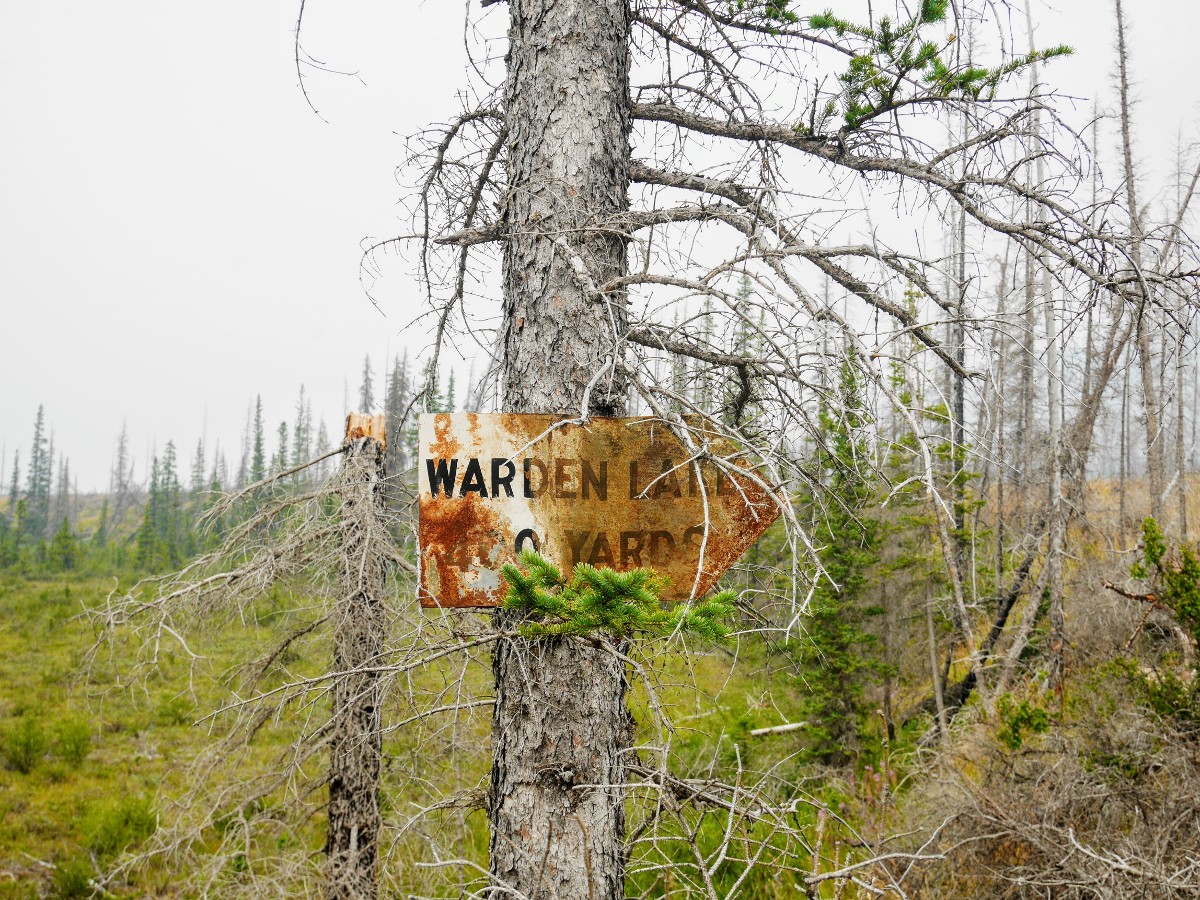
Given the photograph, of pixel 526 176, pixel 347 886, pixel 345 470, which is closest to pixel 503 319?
pixel 526 176

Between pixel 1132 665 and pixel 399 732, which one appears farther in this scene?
pixel 399 732

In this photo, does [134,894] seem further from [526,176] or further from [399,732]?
[526,176]

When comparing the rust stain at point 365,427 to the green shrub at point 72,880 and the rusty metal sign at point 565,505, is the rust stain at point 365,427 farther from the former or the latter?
the green shrub at point 72,880

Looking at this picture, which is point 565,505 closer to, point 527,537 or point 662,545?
point 527,537

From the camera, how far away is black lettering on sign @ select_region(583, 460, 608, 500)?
1670 mm

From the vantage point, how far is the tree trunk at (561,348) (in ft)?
6.09

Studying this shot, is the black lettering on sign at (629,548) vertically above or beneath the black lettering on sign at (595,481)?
beneath

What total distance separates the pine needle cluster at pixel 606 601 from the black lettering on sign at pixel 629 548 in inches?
8.3

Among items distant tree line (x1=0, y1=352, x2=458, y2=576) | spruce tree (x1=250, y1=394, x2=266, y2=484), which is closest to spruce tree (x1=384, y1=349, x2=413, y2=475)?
distant tree line (x1=0, y1=352, x2=458, y2=576)

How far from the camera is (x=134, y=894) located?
7.77 metres

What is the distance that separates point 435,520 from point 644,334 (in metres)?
0.80

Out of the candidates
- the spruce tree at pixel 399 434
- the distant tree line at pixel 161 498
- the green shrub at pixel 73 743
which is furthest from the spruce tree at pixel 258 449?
the green shrub at pixel 73 743

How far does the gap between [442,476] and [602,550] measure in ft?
1.34

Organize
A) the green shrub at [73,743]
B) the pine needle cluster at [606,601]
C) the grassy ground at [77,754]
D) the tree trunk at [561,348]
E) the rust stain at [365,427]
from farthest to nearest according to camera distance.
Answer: the green shrub at [73,743] → the grassy ground at [77,754] → the rust stain at [365,427] → the tree trunk at [561,348] → the pine needle cluster at [606,601]
